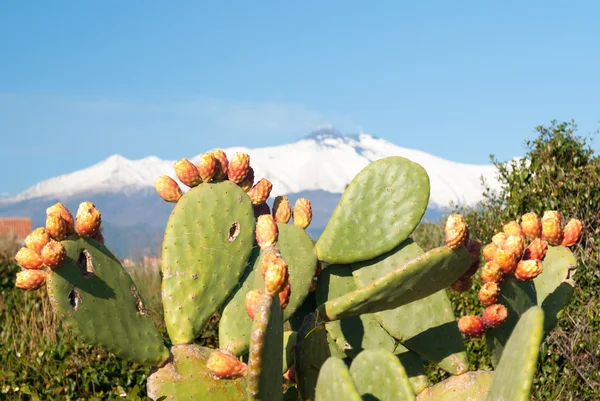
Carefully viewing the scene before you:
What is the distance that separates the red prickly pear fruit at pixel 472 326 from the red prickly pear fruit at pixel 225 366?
811mm

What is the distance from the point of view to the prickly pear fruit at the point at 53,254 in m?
2.46

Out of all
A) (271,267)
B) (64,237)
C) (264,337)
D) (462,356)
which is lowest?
(462,356)

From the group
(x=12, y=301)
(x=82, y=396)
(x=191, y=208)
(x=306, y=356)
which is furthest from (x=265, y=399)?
(x=12, y=301)

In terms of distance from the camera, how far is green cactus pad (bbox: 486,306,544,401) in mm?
1715

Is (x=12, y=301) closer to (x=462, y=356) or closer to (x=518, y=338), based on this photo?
(x=462, y=356)

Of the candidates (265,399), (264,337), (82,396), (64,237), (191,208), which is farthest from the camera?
(82,396)

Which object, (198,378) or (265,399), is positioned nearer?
(265,399)

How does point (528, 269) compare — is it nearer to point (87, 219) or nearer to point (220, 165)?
point (220, 165)

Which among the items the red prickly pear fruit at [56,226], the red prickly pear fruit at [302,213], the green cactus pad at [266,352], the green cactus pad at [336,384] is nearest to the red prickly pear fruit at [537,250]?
the red prickly pear fruit at [302,213]

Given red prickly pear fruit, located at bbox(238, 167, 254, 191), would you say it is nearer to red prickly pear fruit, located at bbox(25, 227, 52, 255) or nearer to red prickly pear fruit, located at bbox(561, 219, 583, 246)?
red prickly pear fruit, located at bbox(25, 227, 52, 255)

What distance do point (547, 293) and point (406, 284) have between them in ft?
2.47

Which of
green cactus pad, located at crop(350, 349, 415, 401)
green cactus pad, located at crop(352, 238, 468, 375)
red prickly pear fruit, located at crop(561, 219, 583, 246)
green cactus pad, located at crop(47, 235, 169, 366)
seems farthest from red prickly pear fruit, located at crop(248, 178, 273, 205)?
red prickly pear fruit, located at crop(561, 219, 583, 246)

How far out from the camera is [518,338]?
1753mm

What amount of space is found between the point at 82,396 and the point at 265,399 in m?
4.12
